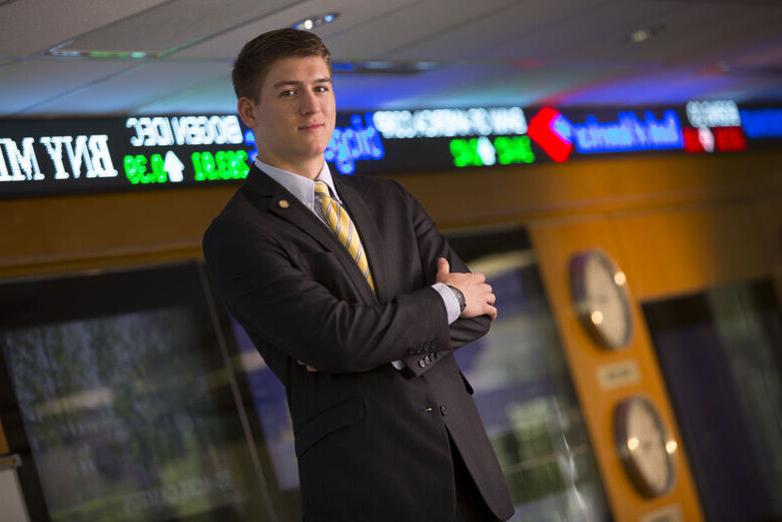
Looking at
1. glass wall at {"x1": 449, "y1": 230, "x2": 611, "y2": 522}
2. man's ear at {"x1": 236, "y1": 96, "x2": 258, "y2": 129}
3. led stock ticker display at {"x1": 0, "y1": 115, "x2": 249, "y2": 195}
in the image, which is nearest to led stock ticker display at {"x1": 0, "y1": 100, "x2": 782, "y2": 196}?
led stock ticker display at {"x1": 0, "y1": 115, "x2": 249, "y2": 195}

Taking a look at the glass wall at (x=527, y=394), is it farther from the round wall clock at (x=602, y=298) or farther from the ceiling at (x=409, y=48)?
the ceiling at (x=409, y=48)

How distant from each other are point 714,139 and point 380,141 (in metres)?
2.43

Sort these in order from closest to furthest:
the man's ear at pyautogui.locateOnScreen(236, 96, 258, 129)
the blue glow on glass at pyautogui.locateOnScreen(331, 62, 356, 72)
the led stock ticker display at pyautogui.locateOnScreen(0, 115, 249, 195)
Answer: the man's ear at pyautogui.locateOnScreen(236, 96, 258, 129)
the led stock ticker display at pyautogui.locateOnScreen(0, 115, 249, 195)
the blue glow on glass at pyautogui.locateOnScreen(331, 62, 356, 72)

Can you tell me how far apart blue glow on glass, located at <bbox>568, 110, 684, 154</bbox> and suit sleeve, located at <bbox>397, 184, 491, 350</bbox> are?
3965 mm

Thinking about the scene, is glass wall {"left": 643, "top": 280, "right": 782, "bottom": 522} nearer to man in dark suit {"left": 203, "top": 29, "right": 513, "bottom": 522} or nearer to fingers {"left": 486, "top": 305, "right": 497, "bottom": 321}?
fingers {"left": 486, "top": 305, "right": 497, "bottom": 321}

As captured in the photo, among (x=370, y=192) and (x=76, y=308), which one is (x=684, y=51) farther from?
(x=370, y=192)

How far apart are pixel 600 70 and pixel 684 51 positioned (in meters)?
0.39

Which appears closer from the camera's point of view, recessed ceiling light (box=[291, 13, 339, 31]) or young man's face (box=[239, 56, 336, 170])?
young man's face (box=[239, 56, 336, 170])

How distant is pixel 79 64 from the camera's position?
4.44 m

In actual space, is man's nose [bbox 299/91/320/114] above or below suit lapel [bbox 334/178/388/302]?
above

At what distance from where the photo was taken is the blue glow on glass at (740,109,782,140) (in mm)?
7680

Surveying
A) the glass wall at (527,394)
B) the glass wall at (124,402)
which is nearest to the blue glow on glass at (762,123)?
the glass wall at (527,394)

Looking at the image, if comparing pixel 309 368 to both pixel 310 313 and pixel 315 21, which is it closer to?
pixel 310 313

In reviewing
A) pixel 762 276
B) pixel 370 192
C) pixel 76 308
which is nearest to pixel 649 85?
pixel 762 276
